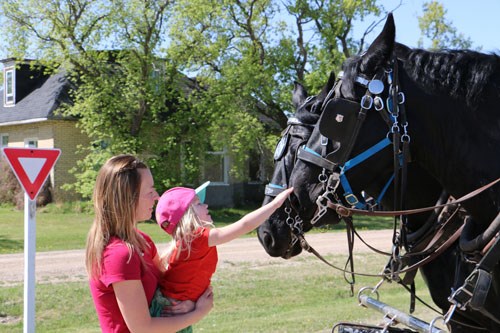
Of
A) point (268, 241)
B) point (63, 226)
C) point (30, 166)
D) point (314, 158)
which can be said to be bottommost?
point (63, 226)

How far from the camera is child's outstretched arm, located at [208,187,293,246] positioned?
2.99 meters

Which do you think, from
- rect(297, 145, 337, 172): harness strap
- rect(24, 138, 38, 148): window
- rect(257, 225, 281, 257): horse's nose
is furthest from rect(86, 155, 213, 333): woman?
rect(24, 138, 38, 148): window

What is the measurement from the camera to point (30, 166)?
6.15m

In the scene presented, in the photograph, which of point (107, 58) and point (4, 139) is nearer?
point (107, 58)

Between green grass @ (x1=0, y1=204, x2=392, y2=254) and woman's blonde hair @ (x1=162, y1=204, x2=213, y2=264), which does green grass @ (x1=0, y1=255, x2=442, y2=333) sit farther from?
woman's blonde hair @ (x1=162, y1=204, x2=213, y2=264)

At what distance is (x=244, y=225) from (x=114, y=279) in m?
0.68

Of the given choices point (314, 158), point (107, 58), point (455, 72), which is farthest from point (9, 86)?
point (455, 72)

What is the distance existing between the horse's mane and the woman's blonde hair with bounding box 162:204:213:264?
1.34 metres

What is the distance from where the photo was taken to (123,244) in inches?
113

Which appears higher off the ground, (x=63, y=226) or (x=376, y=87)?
(x=376, y=87)

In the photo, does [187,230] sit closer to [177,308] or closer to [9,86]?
[177,308]

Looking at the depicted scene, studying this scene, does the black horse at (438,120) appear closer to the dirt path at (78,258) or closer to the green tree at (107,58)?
the dirt path at (78,258)

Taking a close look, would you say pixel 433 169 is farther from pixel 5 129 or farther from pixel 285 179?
pixel 5 129

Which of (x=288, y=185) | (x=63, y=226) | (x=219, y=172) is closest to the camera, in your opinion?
(x=288, y=185)
